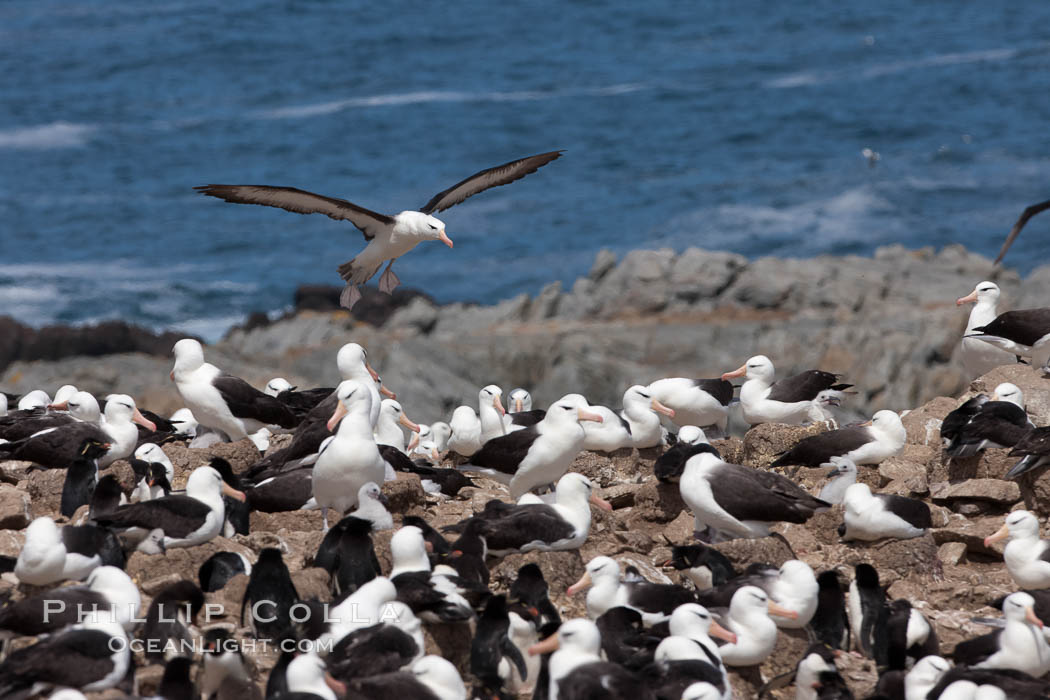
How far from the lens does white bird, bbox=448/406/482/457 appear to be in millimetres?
13234

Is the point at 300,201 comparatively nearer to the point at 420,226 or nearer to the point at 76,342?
the point at 420,226

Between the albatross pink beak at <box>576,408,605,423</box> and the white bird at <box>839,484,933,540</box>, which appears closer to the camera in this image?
the white bird at <box>839,484,933,540</box>

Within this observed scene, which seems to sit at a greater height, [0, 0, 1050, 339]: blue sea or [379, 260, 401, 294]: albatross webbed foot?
[379, 260, 401, 294]: albatross webbed foot

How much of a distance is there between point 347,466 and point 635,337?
25632 mm

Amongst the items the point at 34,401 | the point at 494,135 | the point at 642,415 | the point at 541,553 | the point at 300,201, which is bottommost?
the point at 494,135

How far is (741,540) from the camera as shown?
9.68 m

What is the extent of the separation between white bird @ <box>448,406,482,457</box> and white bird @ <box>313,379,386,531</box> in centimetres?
306

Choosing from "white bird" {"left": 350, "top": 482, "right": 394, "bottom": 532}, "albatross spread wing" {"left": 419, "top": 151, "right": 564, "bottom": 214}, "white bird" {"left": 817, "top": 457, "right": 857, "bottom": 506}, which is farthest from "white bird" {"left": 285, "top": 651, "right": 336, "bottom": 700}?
"albatross spread wing" {"left": 419, "top": 151, "right": 564, "bottom": 214}

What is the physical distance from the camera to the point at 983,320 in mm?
14375

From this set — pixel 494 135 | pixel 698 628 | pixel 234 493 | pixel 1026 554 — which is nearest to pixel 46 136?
pixel 494 135

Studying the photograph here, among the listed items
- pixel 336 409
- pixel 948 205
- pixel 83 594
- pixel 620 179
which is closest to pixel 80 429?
pixel 336 409

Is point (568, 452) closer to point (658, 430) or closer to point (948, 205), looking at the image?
point (658, 430)

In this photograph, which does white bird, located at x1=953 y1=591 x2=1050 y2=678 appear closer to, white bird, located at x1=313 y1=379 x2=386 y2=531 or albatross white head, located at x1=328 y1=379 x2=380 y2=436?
white bird, located at x1=313 y1=379 x2=386 y2=531

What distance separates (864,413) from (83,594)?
76.7 feet
